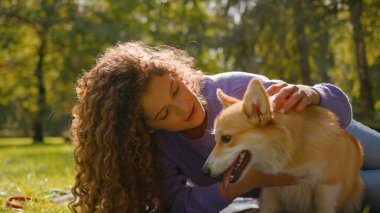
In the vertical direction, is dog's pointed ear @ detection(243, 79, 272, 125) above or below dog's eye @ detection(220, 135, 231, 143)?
above

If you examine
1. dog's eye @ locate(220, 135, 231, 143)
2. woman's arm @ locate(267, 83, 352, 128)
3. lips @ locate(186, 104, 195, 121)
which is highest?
woman's arm @ locate(267, 83, 352, 128)

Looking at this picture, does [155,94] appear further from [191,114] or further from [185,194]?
[185,194]

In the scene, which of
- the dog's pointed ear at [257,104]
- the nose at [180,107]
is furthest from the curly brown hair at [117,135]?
the dog's pointed ear at [257,104]

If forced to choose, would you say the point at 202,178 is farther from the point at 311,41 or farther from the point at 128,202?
the point at 311,41

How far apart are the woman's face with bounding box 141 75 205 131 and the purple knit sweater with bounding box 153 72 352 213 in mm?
287

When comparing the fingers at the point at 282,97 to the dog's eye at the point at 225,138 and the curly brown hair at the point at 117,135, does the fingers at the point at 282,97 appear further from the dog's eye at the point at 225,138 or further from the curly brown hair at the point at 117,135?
the curly brown hair at the point at 117,135

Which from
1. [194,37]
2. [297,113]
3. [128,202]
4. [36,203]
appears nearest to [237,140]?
[297,113]

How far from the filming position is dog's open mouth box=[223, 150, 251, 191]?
8.74 ft

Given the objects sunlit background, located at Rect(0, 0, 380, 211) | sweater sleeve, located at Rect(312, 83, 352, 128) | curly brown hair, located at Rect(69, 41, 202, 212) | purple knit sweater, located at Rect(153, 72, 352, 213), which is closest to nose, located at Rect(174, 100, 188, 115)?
curly brown hair, located at Rect(69, 41, 202, 212)

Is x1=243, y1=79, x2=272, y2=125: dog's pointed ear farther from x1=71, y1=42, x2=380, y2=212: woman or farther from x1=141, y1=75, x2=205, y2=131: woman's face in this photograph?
x1=141, y1=75, x2=205, y2=131: woman's face

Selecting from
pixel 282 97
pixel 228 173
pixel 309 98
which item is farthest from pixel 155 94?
pixel 309 98

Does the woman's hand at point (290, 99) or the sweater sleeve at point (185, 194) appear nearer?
the woman's hand at point (290, 99)

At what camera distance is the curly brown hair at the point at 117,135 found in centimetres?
295

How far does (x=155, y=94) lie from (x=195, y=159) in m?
0.73
